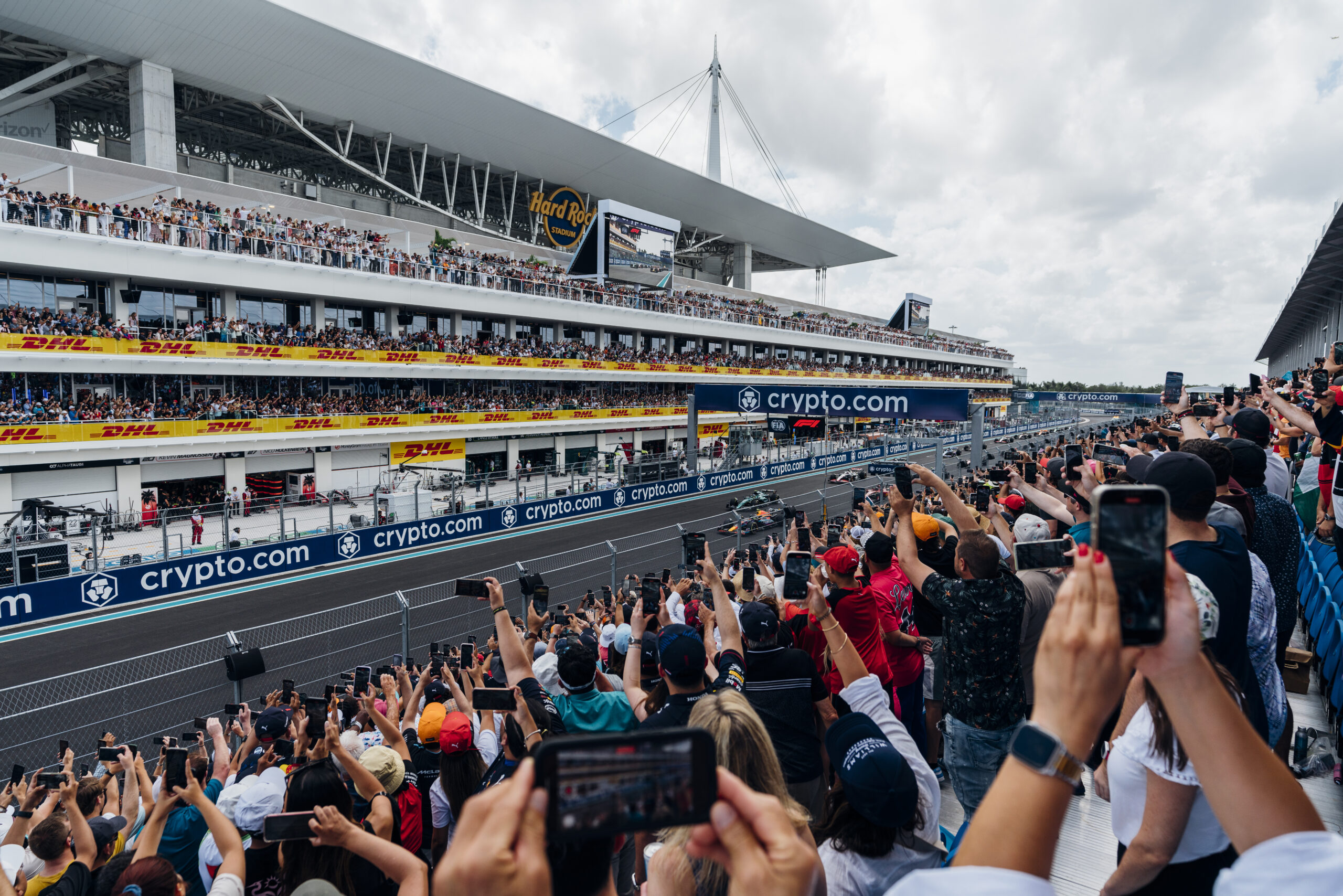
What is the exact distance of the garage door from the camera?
18.4 meters

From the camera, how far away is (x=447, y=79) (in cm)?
3067

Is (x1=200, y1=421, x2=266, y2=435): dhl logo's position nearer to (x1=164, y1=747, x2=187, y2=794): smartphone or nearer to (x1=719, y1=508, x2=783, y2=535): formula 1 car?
(x1=719, y1=508, x2=783, y2=535): formula 1 car

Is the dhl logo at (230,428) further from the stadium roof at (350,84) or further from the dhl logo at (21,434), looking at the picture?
the stadium roof at (350,84)

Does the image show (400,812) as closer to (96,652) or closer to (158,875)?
(158,875)

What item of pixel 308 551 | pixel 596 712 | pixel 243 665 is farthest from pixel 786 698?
pixel 308 551

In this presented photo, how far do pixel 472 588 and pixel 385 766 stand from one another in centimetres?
118

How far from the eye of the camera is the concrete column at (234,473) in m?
22.1

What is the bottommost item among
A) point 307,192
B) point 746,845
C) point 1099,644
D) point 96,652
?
point 96,652

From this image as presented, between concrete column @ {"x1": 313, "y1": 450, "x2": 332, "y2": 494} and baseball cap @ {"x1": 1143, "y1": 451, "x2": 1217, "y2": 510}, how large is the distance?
2619 centimetres

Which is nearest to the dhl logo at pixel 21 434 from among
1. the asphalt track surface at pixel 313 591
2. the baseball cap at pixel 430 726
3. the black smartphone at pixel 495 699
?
the asphalt track surface at pixel 313 591

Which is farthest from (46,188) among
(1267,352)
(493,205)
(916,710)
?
(1267,352)

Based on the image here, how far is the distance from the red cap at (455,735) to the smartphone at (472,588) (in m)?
0.77

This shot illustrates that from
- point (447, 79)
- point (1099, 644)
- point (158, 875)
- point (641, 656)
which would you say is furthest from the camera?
point (447, 79)

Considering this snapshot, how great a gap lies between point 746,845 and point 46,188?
1134 inches
